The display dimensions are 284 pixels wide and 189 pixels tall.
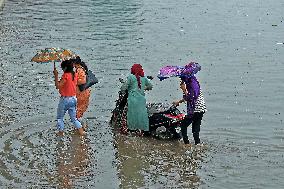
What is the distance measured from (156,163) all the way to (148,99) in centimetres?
553

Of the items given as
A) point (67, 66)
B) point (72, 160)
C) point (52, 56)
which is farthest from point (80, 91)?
point (72, 160)

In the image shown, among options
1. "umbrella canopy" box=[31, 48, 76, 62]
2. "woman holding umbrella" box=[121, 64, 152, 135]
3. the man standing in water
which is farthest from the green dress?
"umbrella canopy" box=[31, 48, 76, 62]

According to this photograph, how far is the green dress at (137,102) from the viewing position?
1322cm

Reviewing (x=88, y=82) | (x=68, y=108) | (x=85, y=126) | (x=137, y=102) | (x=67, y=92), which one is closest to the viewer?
(x=67, y=92)

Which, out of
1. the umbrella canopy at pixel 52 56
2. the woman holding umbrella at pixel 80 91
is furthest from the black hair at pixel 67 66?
the woman holding umbrella at pixel 80 91

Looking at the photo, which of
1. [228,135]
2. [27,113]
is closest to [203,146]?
[228,135]

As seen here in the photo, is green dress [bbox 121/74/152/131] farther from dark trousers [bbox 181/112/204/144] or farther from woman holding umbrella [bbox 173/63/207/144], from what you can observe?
woman holding umbrella [bbox 173/63/207/144]

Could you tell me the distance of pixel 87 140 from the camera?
1309cm

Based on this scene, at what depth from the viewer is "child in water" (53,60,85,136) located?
1277 cm

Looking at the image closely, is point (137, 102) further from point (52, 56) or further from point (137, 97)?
point (52, 56)

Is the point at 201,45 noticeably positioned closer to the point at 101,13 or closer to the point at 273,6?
the point at 101,13

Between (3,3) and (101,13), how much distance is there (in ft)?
28.2

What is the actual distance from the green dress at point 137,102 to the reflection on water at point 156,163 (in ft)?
1.08

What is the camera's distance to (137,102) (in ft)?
Answer: 43.4
